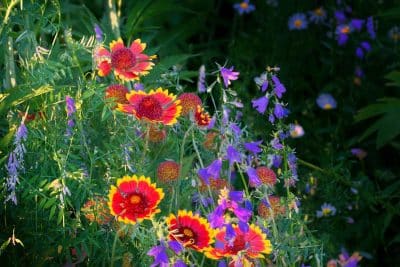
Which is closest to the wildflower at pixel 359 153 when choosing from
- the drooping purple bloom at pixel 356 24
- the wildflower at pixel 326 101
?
the wildflower at pixel 326 101

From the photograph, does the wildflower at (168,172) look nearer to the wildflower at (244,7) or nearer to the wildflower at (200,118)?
the wildflower at (200,118)

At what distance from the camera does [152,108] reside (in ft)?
7.70

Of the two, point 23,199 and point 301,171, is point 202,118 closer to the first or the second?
point 23,199

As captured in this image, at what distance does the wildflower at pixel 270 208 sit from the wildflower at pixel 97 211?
412mm

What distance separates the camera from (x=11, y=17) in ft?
8.85

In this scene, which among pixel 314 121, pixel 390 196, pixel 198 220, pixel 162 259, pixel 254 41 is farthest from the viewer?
pixel 254 41

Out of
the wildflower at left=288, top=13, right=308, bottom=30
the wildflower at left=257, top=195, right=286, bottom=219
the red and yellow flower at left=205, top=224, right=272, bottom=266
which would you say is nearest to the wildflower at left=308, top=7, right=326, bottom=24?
the wildflower at left=288, top=13, right=308, bottom=30

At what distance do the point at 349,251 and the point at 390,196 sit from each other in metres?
0.31

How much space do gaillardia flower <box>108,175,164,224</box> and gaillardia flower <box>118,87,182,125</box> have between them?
16cm

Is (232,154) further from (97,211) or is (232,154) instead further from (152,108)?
(97,211)

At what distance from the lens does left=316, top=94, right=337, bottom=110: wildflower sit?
13.6ft

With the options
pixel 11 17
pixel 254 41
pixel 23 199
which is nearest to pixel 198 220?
pixel 23 199

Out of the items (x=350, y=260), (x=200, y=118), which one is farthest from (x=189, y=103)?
(x=350, y=260)

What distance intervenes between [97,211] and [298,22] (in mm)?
2374
